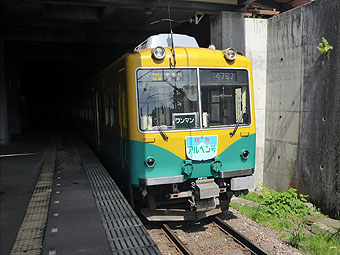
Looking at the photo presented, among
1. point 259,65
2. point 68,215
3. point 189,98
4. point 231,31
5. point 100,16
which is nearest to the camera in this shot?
point 68,215

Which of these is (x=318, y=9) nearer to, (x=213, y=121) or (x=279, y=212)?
(x=213, y=121)

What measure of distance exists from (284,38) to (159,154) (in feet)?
18.7

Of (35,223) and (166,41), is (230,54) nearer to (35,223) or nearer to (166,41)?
(166,41)

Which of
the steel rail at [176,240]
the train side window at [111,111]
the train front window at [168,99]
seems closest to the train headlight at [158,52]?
the train front window at [168,99]

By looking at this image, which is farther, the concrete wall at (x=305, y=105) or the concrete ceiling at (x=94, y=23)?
the concrete ceiling at (x=94, y=23)

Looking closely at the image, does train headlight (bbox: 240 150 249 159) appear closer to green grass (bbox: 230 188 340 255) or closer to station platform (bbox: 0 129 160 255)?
green grass (bbox: 230 188 340 255)

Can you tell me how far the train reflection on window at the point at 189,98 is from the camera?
17.1 feet

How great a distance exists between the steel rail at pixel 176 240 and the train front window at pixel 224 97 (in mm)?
2029

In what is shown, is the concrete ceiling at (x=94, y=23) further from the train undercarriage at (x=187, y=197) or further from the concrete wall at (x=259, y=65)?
the train undercarriage at (x=187, y=197)

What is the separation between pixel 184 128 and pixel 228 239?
7.08ft

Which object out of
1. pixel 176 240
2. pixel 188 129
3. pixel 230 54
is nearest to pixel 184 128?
pixel 188 129

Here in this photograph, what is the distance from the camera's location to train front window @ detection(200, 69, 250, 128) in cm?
549

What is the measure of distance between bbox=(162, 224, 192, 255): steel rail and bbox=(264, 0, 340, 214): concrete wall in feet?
13.0

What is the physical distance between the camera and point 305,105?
7777 millimetres
